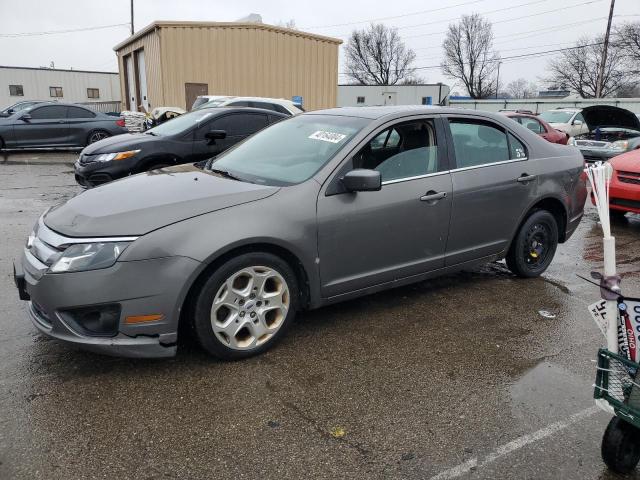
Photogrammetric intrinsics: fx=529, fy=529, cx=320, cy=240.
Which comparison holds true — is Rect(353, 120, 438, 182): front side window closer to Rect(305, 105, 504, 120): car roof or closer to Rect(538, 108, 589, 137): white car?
Rect(305, 105, 504, 120): car roof

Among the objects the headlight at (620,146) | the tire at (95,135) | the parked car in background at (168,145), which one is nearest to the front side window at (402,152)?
the parked car in background at (168,145)

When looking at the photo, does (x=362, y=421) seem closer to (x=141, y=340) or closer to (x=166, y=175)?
(x=141, y=340)

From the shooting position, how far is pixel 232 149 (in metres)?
4.56

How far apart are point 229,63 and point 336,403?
60.4ft

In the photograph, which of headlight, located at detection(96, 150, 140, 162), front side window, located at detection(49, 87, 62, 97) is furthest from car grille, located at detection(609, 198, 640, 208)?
front side window, located at detection(49, 87, 62, 97)

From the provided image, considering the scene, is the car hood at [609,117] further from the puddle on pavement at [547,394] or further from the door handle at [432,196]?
the puddle on pavement at [547,394]

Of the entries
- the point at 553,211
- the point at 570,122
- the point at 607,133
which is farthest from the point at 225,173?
the point at 570,122

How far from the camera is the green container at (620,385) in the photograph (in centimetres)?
217

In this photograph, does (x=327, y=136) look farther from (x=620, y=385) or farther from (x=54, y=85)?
(x=54, y=85)

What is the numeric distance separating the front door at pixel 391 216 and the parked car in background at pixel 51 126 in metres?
12.6

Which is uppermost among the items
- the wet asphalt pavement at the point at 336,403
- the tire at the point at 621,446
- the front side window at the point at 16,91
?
the front side window at the point at 16,91

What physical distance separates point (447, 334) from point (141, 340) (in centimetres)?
210

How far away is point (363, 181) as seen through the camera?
3.47 metres

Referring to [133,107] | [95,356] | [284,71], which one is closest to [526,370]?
[95,356]
